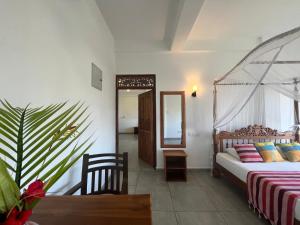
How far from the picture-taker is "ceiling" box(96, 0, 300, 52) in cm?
336

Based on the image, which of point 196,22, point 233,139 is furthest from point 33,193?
point 233,139

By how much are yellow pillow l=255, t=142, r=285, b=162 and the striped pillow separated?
9cm

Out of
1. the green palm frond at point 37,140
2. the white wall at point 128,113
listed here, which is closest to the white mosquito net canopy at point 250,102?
the green palm frond at point 37,140

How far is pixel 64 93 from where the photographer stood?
2232mm

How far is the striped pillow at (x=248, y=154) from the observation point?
3.71 m

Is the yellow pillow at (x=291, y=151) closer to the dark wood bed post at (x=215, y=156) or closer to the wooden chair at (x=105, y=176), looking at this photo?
the dark wood bed post at (x=215, y=156)

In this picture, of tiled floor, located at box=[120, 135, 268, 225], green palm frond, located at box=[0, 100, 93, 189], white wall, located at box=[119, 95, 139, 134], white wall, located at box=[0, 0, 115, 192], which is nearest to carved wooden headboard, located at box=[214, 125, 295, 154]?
tiled floor, located at box=[120, 135, 268, 225]

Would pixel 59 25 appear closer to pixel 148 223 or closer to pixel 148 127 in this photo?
pixel 148 223

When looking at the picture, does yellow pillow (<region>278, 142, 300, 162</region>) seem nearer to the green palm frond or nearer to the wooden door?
the wooden door

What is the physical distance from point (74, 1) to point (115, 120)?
3.13 m

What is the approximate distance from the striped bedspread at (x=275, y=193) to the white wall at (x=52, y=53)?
242 cm

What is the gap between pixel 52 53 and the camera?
197cm

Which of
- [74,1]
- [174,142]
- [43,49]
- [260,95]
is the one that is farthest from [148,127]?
[43,49]

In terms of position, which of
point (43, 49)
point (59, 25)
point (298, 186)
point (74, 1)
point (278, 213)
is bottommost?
point (278, 213)
